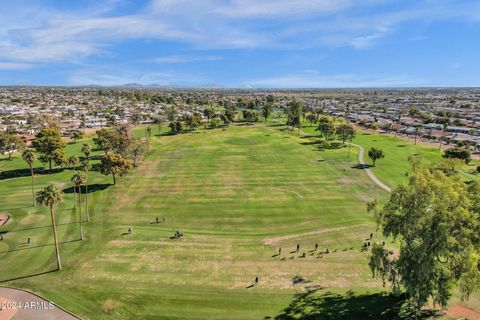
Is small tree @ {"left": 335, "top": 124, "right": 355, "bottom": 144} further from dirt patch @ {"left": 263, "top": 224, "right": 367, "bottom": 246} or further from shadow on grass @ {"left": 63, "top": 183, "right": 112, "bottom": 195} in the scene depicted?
shadow on grass @ {"left": 63, "top": 183, "right": 112, "bottom": 195}

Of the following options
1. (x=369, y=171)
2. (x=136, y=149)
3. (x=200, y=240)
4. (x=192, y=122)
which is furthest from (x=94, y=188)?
(x=192, y=122)

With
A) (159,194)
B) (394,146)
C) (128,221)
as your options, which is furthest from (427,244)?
(394,146)

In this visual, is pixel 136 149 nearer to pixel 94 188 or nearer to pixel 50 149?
pixel 94 188

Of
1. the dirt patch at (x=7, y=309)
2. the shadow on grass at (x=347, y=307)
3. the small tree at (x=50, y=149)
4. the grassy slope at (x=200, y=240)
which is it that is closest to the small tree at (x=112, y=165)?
the grassy slope at (x=200, y=240)

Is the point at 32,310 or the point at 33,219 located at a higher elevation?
the point at 33,219

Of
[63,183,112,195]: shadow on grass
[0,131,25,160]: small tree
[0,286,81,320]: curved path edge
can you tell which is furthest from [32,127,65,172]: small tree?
[0,286,81,320]: curved path edge

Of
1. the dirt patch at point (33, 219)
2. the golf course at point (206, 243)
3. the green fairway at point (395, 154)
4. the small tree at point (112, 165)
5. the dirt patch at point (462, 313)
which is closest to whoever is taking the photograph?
the dirt patch at point (462, 313)

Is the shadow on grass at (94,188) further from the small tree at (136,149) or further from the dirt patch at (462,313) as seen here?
the dirt patch at (462,313)
